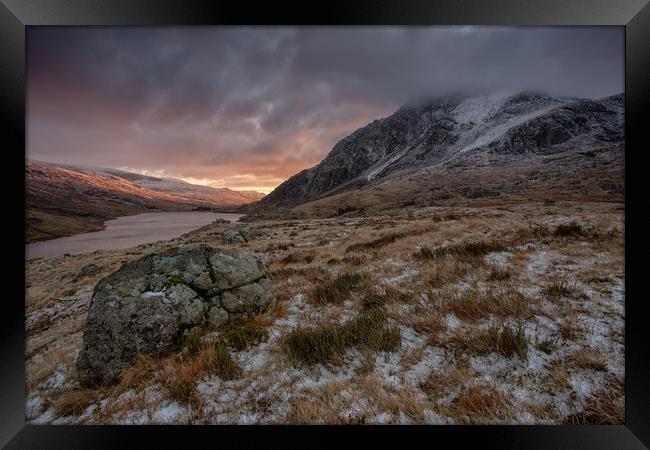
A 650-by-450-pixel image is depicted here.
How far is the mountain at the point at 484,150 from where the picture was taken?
27.9 meters

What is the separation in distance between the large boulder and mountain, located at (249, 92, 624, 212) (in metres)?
5.52

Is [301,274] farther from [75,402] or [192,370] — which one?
[75,402]

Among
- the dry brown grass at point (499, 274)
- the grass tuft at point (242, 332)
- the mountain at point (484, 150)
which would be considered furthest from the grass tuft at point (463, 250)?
the grass tuft at point (242, 332)

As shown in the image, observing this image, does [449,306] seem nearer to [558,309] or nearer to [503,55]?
[558,309]

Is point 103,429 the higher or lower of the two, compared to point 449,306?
lower

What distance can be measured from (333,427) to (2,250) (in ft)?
16.6

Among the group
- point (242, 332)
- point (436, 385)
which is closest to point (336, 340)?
point (436, 385)

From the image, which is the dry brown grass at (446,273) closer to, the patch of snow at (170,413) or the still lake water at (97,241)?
the patch of snow at (170,413)

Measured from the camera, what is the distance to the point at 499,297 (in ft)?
11.7

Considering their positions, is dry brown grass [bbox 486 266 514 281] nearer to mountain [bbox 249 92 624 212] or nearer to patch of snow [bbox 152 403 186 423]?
mountain [bbox 249 92 624 212]

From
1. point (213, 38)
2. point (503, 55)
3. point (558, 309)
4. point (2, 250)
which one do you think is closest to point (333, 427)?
point (558, 309)

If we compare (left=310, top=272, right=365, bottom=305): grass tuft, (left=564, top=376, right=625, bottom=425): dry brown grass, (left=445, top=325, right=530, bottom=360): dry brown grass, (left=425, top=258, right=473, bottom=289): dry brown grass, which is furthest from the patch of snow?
(left=425, top=258, right=473, bottom=289): dry brown grass

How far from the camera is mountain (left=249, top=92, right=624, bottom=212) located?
1100 inches

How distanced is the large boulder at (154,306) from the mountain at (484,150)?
217 inches
